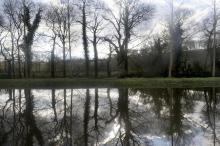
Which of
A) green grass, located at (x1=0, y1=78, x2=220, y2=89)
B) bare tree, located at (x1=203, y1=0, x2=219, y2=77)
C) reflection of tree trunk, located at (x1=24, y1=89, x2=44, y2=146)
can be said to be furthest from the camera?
bare tree, located at (x1=203, y1=0, x2=219, y2=77)

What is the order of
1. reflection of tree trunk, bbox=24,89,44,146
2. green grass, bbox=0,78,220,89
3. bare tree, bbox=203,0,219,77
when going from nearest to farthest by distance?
reflection of tree trunk, bbox=24,89,44,146
green grass, bbox=0,78,220,89
bare tree, bbox=203,0,219,77

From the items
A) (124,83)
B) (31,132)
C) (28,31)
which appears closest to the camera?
(31,132)

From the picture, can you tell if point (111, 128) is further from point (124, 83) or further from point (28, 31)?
point (28, 31)

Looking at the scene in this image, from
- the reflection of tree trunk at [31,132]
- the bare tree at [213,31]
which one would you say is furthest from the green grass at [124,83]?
the reflection of tree trunk at [31,132]

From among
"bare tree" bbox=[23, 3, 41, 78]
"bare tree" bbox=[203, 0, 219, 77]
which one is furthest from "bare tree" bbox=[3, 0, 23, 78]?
"bare tree" bbox=[203, 0, 219, 77]

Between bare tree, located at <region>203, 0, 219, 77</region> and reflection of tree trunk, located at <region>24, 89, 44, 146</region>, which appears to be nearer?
reflection of tree trunk, located at <region>24, 89, 44, 146</region>

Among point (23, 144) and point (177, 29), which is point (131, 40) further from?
point (23, 144)

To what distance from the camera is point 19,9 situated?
50.9 m

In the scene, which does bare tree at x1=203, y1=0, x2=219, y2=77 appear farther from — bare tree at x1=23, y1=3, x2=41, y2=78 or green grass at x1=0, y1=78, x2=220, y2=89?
bare tree at x1=23, y1=3, x2=41, y2=78

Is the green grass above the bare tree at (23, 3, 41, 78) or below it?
below

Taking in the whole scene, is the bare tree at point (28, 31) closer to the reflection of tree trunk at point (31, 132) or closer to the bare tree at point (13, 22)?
the bare tree at point (13, 22)

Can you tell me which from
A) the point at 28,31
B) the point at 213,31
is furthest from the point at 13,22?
the point at 213,31

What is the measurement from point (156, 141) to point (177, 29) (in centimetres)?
4544

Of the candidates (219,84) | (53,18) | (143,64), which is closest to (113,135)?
(219,84)
